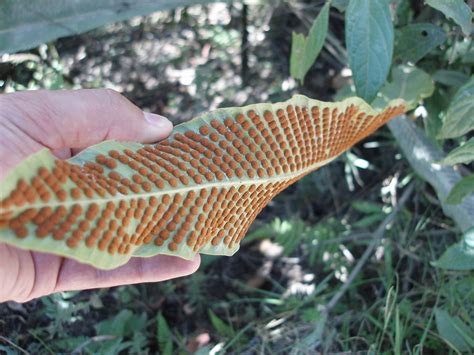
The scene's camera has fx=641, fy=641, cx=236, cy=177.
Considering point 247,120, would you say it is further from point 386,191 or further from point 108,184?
point 386,191

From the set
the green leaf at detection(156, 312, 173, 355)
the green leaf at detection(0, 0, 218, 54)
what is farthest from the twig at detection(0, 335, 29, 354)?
the green leaf at detection(0, 0, 218, 54)

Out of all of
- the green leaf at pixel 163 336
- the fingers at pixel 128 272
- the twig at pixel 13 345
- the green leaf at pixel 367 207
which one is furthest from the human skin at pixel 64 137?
the green leaf at pixel 367 207

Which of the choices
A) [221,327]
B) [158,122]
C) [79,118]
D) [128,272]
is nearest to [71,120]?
[79,118]

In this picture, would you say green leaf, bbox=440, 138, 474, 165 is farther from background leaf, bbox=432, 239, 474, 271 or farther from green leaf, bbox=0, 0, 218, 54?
green leaf, bbox=0, 0, 218, 54

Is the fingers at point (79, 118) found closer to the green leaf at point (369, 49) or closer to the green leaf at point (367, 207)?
the green leaf at point (369, 49)

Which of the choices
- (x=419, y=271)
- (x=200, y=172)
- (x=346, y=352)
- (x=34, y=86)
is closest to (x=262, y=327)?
(x=346, y=352)

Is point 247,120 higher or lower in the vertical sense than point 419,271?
higher
